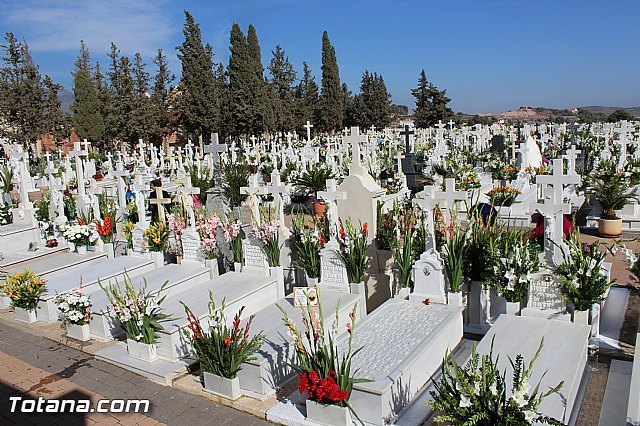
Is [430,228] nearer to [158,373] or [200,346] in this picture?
[200,346]

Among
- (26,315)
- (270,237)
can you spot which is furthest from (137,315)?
(26,315)

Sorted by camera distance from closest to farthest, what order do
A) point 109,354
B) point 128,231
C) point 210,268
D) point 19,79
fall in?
point 109,354
point 210,268
point 128,231
point 19,79

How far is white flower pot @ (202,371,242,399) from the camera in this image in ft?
18.9

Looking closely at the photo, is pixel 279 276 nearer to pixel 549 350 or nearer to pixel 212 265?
pixel 212 265

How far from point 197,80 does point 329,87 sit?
→ 656 inches

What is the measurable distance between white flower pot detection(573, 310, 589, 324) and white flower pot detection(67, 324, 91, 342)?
22.3 feet

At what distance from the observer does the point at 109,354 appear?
7.18 meters

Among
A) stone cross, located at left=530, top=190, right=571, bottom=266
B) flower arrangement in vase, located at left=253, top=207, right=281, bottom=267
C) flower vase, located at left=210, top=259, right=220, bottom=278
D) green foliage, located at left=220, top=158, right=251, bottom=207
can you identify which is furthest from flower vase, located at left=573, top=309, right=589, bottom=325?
green foliage, located at left=220, top=158, right=251, bottom=207

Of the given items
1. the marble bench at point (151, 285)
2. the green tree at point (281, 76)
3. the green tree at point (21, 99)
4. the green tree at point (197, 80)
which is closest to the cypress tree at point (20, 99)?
the green tree at point (21, 99)

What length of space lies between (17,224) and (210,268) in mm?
7544

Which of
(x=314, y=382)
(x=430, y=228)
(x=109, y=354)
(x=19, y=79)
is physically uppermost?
(x=19, y=79)

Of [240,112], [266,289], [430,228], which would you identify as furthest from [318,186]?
[240,112]

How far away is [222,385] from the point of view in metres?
5.84

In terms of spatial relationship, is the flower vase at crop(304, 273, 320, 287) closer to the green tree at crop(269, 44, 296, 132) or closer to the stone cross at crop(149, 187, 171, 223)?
the stone cross at crop(149, 187, 171, 223)
